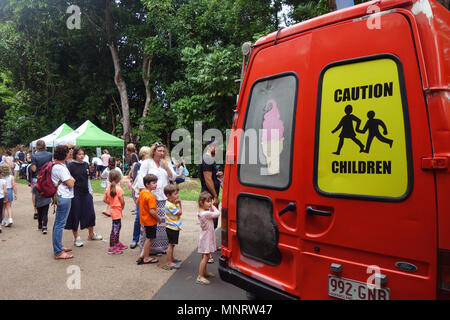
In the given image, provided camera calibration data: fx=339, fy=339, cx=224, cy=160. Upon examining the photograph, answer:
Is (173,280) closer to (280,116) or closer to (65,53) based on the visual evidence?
(280,116)

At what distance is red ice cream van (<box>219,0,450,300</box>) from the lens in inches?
79.0

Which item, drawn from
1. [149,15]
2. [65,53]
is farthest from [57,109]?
[149,15]

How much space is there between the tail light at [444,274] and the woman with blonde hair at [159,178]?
403cm

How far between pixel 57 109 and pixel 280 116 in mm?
27401

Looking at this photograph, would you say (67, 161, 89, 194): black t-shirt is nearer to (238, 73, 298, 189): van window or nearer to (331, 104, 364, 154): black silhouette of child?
(238, 73, 298, 189): van window

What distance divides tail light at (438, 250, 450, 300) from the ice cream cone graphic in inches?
49.2

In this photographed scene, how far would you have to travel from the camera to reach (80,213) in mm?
6023

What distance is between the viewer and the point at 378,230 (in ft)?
7.15

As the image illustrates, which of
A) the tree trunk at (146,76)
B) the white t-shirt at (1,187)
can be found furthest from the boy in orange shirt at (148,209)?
the tree trunk at (146,76)

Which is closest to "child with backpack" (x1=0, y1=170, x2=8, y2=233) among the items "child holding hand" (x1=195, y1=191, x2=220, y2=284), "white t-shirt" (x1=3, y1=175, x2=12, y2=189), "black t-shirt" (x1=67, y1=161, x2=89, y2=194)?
"white t-shirt" (x1=3, y1=175, x2=12, y2=189)

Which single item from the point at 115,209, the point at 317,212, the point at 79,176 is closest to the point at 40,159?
the point at 79,176

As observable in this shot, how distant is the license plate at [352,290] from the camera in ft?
7.22

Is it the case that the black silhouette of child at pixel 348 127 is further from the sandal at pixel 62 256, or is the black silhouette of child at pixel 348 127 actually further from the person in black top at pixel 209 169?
the sandal at pixel 62 256

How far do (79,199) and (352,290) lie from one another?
5.02m
